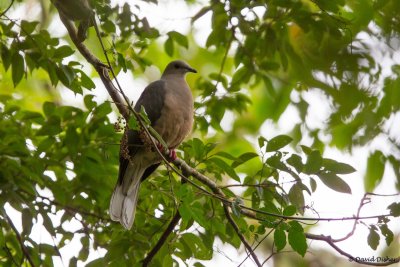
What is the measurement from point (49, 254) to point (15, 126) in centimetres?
105

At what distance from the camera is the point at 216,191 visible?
3857mm

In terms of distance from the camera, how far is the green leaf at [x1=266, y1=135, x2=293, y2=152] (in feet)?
11.7

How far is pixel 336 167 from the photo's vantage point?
133 inches

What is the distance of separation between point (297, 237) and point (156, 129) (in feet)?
6.72

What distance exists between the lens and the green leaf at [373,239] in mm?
3207

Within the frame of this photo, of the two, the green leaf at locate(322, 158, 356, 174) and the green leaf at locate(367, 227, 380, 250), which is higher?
the green leaf at locate(322, 158, 356, 174)

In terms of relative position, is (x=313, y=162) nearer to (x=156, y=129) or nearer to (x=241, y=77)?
(x=241, y=77)

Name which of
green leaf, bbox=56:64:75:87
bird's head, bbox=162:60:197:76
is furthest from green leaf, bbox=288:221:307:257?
bird's head, bbox=162:60:197:76

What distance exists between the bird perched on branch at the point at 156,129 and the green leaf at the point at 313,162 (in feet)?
4.63

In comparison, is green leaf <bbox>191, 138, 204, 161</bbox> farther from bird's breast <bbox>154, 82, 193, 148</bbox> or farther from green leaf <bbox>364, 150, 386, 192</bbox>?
bird's breast <bbox>154, 82, 193, 148</bbox>

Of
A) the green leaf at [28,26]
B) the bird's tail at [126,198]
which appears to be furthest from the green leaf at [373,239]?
the green leaf at [28,26]

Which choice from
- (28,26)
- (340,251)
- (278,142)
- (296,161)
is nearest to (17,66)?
(28,26)

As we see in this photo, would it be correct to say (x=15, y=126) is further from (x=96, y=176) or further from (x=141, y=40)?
(x=141, y=40)

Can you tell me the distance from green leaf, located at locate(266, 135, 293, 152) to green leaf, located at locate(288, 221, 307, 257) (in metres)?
0.58
